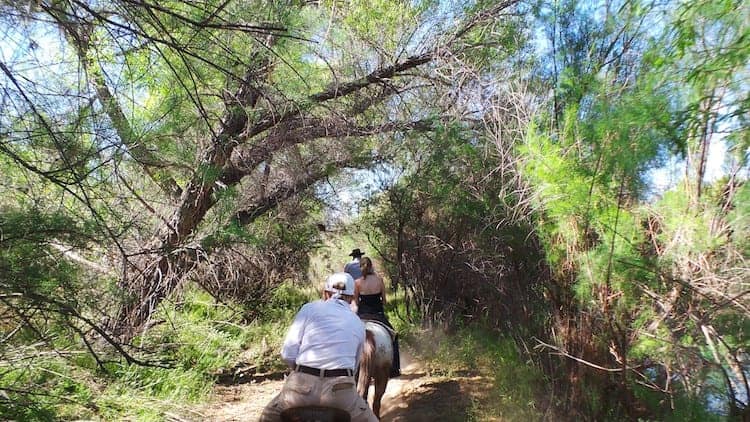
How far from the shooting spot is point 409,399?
779 cm

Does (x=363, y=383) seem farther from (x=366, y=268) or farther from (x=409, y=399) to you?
(x=409, y=399)

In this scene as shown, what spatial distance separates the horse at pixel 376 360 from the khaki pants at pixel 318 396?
5.24 ft

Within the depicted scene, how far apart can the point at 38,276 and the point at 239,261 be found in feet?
20.1

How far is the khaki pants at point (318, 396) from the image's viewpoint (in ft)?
12.7

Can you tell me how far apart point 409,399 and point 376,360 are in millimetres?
2193

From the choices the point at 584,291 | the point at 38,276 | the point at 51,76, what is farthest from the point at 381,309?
the point at 51,76

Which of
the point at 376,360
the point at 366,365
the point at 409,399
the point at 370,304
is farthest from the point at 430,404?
the point at 366,365

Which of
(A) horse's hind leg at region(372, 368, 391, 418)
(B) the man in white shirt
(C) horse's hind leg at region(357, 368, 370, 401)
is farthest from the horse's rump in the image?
(B) the man in white shirt

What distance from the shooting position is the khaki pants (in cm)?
388

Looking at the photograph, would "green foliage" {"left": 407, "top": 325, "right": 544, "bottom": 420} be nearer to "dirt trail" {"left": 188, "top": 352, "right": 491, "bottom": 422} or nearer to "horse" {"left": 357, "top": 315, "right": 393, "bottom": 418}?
"dirt trail" {"left": 188, "top": 352, "right": 491, "bottom": 422}

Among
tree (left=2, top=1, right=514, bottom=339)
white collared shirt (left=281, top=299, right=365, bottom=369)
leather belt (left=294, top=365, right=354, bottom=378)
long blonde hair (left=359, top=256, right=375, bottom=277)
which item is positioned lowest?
leather belt (left=294, top=365, right=354, bottom=378)

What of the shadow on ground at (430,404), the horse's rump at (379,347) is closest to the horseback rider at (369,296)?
the horse's rump at (379,347)

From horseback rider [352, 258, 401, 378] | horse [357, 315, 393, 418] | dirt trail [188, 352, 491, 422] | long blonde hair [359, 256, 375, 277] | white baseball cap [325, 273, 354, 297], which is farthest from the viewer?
long blonde hair [359, 256, 375, 277]

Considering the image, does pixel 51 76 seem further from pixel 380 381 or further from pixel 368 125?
pixel 368 125
